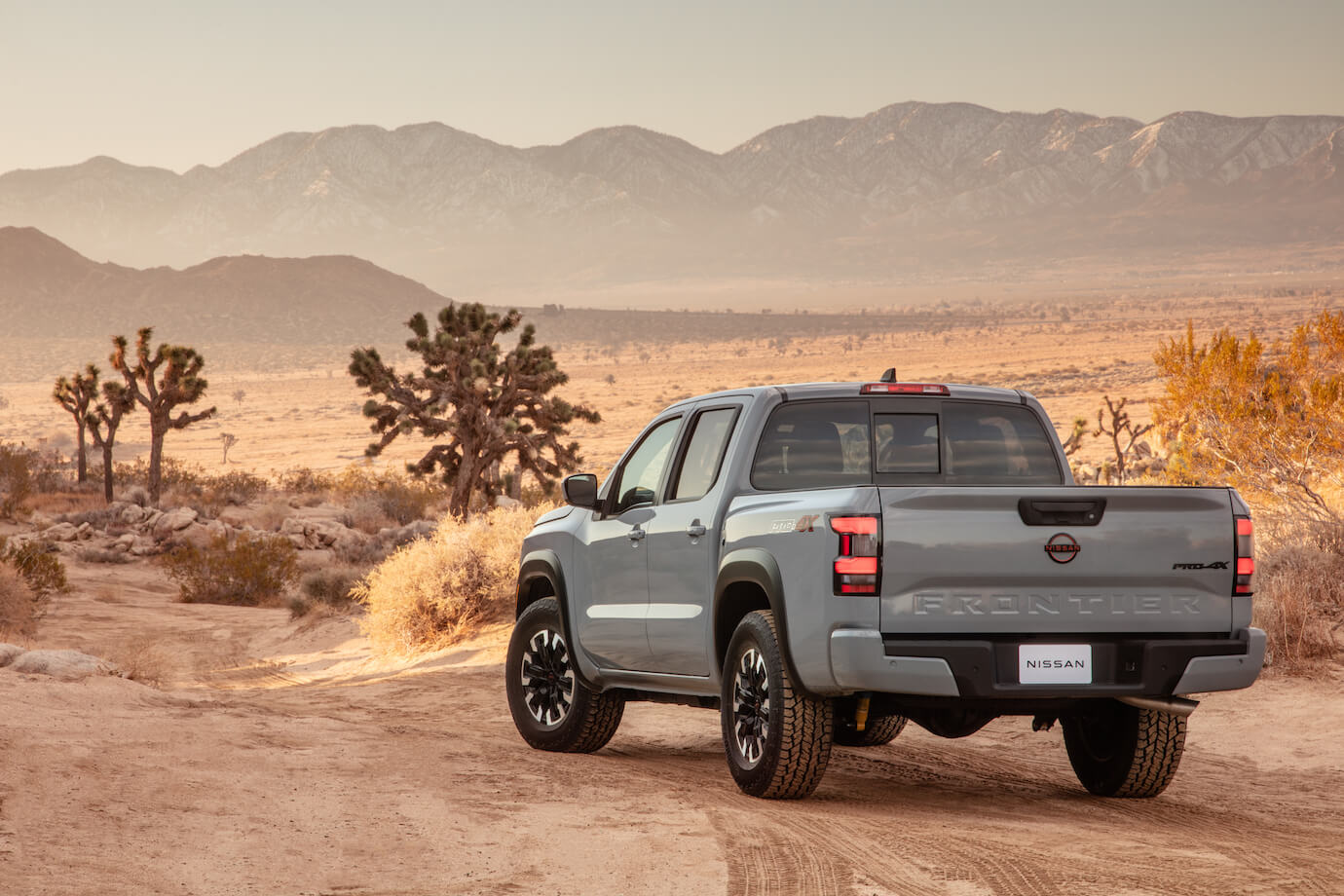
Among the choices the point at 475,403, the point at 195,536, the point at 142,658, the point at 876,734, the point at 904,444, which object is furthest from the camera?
the point at 195,536

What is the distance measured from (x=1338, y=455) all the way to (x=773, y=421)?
11018 mm

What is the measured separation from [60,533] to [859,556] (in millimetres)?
26007

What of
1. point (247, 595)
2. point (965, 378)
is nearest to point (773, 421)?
point (247, 595)

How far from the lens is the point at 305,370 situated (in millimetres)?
106062

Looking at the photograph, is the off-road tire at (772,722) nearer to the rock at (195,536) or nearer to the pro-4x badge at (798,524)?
the pro-4x badge at (798,524)

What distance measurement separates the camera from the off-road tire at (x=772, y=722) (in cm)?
689

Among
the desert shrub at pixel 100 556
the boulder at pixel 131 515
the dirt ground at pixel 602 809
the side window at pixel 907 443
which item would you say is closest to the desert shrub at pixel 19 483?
the boulder at pixel 131 515

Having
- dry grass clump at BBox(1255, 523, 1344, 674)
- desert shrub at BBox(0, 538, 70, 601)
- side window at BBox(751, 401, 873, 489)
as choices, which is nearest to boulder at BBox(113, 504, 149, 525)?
desert shrub at BBox(0, 538, 70, 601)

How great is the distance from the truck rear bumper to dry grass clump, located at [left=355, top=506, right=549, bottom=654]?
10.3 m

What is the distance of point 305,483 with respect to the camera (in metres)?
40.9

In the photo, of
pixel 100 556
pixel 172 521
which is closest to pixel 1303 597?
pixel 100 556

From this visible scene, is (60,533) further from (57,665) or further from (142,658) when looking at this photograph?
(57,665)

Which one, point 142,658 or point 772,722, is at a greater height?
point 772,722

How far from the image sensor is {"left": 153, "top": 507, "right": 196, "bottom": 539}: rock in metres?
29.7
